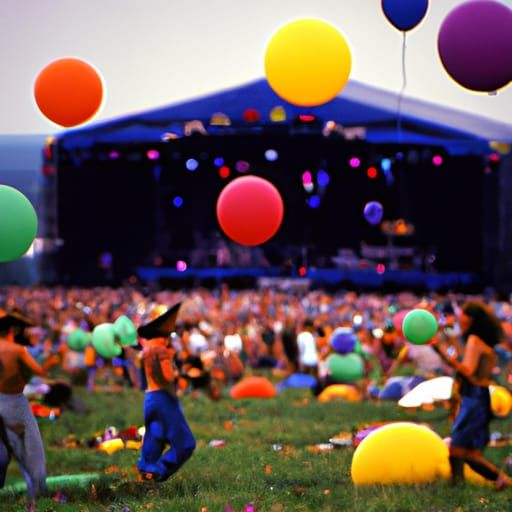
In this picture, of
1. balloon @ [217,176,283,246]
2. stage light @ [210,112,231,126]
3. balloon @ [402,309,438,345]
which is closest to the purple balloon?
balloon @ [402,309,438,345]

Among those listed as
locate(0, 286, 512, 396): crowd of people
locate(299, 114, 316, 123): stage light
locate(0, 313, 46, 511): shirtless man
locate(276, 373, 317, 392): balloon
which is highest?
locate(299, 114, 316, 123): stage light

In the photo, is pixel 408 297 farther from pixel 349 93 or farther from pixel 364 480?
pixel 364 480

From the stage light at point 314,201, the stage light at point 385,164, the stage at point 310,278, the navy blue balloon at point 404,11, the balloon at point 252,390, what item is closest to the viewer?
the navy blue balloon at point 404,11

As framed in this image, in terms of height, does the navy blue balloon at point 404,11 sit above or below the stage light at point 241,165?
above

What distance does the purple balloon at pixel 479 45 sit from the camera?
8.12 metres

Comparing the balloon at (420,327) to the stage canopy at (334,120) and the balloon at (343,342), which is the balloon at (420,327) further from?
the stage canopy at (334,120)

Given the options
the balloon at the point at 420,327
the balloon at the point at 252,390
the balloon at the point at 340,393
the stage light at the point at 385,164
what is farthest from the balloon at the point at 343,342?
the stage light at the point at 385,164

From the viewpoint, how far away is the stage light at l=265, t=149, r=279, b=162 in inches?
1214

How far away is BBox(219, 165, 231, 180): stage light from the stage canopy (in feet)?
3.28

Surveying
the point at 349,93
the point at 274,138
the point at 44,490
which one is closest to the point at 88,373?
the point at 44,490

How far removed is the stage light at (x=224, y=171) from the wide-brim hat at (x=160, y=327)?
73.8 ft

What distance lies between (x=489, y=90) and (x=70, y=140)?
24041 mm

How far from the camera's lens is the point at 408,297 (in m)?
25.9

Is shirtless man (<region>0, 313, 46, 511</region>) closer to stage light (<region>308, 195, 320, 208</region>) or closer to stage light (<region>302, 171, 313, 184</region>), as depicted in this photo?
stage light (<region>302, 171, 313, 184</region>)
